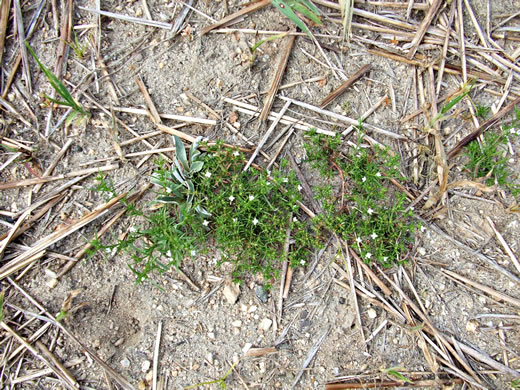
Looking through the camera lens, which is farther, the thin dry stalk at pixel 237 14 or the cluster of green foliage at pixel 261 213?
the thin dry stalk at pixel 237 14

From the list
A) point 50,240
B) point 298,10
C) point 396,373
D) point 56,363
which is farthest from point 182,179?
point 396,373

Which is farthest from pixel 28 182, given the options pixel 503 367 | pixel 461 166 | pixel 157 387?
pixel 503 367

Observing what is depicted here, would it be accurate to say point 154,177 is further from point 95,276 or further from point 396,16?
point 396,16

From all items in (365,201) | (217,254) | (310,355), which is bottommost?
(310,355)

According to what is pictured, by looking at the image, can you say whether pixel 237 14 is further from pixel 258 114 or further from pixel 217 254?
pixel 217 254

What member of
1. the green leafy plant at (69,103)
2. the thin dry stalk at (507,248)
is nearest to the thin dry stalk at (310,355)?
the thin dry stalk at (507,248)

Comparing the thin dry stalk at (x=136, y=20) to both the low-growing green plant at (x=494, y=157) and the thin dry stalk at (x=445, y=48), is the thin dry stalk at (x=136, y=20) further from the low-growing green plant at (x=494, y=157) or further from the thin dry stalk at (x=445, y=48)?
the low-growing green plant at (x=494, y=157)

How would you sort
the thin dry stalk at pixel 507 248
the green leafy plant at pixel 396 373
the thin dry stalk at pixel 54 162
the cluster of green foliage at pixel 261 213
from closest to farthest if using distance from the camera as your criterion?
the green leafy plant at pixel 396 373 < the cluster of green foliage at pixel 261 213 < the thin dry stalk at pixel 507 248 < the thin dry stalk at pixel 54 162
